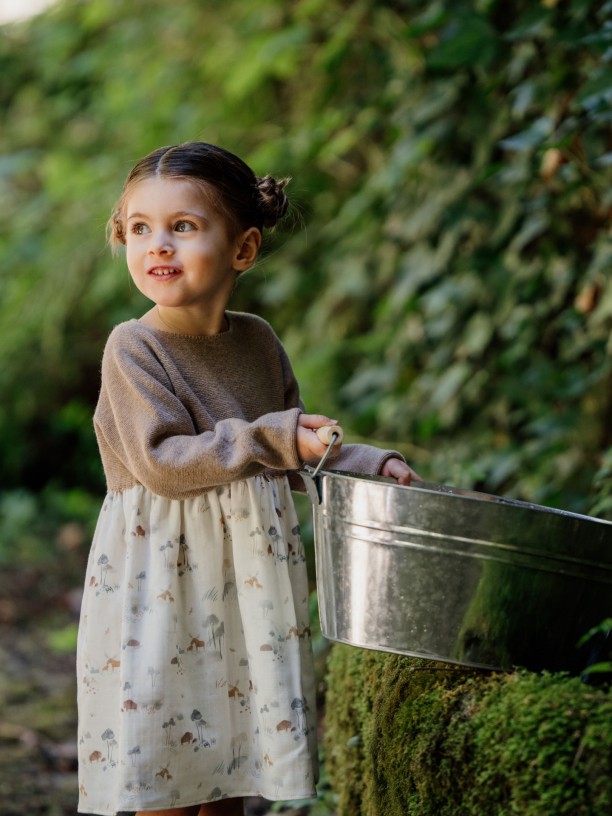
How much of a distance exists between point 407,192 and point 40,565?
310 cm

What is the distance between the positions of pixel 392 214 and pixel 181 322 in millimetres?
2265

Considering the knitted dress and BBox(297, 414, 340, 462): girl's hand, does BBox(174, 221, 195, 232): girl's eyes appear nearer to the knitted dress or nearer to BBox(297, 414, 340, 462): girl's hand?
the knitted dress

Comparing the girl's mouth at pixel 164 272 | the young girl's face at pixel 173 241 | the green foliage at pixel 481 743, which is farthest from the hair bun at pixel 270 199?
the green foliage at pixel 481 743

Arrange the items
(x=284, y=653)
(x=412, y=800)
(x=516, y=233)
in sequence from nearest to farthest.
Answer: (x=412, y=800), (x=284, y=653), (x=516, y=233)

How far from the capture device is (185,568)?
6.13ft

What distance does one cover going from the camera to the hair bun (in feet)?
6.55

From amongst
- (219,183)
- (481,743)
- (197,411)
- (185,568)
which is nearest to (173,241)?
(219,183)

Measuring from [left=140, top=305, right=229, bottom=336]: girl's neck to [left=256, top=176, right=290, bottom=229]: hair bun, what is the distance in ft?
0.66

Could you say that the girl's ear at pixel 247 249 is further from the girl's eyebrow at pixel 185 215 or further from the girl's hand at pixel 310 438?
the girl's hand at pixel 310 438

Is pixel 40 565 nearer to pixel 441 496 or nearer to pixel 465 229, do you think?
pixel 465 229

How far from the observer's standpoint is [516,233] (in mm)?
3438

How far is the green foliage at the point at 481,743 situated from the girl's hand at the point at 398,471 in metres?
0.31

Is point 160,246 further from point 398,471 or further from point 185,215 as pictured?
point 398,471

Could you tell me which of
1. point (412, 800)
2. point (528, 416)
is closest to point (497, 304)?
point (528, 416)
